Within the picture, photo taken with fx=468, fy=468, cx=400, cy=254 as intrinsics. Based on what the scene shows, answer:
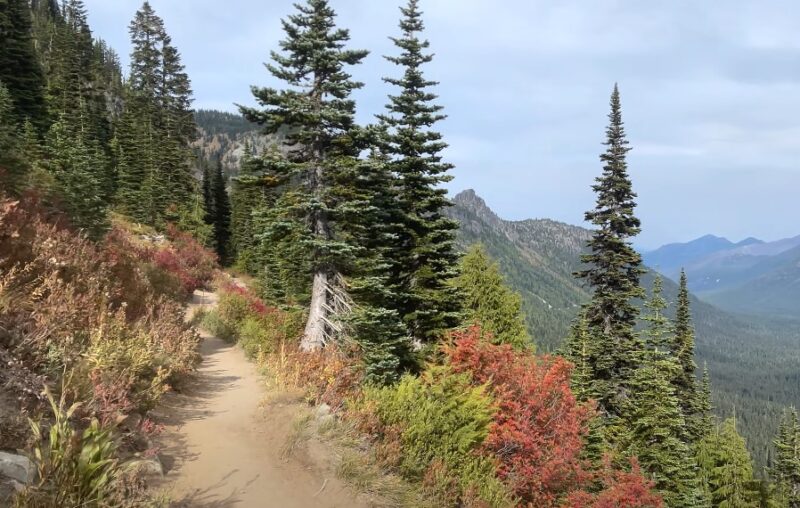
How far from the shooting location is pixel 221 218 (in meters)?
60.7

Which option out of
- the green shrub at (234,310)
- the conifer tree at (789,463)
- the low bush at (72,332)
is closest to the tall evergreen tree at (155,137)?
the green shrub at (234,310)

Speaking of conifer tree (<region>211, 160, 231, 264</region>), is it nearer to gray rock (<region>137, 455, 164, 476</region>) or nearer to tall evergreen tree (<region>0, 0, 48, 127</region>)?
tall evergreen tree (<region>0, 0, 48, 127</region>)

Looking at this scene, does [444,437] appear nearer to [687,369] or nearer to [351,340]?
[351,340]

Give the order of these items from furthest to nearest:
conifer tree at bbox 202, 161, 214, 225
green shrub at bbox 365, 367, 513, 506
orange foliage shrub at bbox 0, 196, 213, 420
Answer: conifer tree at bbox 202, 161, 214, 225, green shrub at bbox 365, 367, 513, 506, orange foliage shrub at bbox 0, 196, 213, 420

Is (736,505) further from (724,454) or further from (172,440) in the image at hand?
(172,440)

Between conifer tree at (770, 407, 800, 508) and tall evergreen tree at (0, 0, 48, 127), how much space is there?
6702cm

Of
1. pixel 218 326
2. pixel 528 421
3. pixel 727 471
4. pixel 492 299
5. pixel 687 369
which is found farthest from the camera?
pixel 687 369

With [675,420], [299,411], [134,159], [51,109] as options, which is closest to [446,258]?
[299,411]

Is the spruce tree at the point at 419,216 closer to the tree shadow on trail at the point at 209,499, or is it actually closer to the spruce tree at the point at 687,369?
the tree shadow on trail at the point at 209,499

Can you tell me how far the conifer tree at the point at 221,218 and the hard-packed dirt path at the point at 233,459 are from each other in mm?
52166

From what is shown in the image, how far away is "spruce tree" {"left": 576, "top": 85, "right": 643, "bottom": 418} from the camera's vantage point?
2336 cm

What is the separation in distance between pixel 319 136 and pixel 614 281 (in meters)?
17.1

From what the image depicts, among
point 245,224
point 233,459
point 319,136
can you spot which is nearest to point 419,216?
point 319,136

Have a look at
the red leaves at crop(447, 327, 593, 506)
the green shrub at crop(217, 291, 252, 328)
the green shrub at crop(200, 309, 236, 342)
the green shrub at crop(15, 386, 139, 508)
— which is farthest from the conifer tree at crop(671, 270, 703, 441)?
the green shrub at crop(15, 386, 139, 508)
